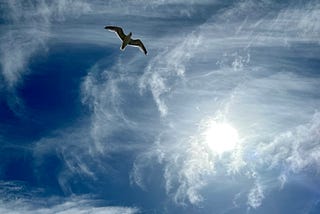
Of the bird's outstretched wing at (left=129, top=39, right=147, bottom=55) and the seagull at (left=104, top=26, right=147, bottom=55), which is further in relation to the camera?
the bird's outstretched wing at (left=129, top=39, right=147, bottom=55)

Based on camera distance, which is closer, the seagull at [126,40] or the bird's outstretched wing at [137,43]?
the seagull at [126,40]

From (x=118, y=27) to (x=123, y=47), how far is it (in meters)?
3.09

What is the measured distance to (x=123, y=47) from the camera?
307 feet

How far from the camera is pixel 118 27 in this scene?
306 ft

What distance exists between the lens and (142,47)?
315 feet

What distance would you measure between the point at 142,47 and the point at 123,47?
12.2 ft

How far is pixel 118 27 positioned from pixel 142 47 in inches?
207
